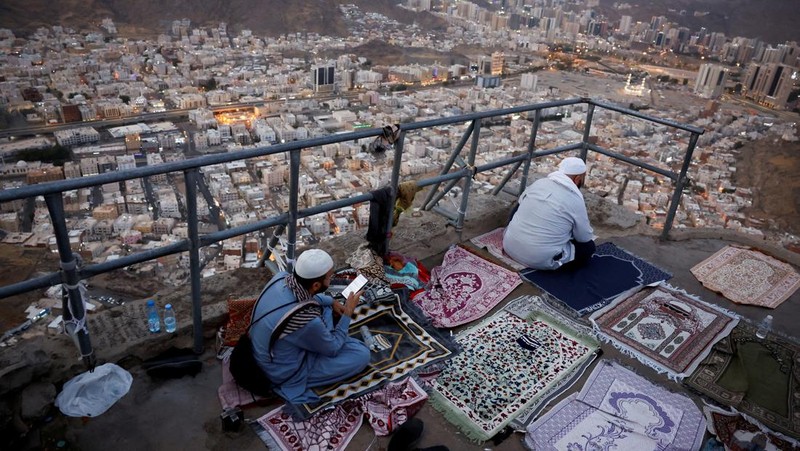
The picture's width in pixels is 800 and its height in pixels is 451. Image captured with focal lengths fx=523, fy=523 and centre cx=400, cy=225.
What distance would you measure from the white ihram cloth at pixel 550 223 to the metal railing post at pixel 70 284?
2516 mm

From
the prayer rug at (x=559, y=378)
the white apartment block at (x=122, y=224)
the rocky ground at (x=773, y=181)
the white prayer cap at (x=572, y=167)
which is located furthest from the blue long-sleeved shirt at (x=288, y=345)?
the rocky ground at (x=773, y=181)

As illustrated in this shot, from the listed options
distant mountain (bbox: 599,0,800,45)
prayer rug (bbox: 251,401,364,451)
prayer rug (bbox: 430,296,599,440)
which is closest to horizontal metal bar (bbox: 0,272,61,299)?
prayer rug (bbox: 251,401,364,451)

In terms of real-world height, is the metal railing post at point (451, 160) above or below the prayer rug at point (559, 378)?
above

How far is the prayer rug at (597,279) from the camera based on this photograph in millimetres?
3250

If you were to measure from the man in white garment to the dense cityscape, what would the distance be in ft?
3.23

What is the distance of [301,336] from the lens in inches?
85.0

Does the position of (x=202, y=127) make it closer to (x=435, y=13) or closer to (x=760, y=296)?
(x=760, y=296)

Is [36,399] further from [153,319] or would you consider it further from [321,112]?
[321,112]

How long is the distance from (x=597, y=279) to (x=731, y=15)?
60159 mm

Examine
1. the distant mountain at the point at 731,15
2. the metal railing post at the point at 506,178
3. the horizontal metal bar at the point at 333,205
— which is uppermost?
the distant mountain at the point at 731,15

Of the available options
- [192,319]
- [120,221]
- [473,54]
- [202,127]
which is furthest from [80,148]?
[473,54]

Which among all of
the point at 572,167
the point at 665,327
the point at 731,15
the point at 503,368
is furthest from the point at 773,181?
the point at 731,15

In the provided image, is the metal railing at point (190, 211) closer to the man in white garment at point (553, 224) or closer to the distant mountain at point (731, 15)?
the man in white garment at point (553, 224)

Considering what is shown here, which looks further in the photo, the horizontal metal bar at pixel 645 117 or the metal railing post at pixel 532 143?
the horizontal metal bar at pixel 645 117
